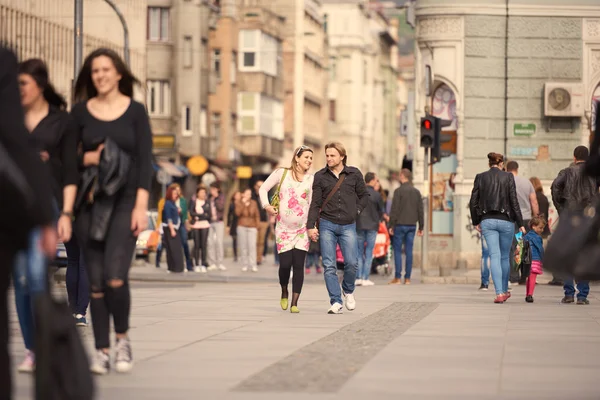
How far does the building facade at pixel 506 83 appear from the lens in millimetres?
33938

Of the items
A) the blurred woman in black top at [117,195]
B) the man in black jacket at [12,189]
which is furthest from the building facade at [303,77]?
the man in black jacket at [12,189]

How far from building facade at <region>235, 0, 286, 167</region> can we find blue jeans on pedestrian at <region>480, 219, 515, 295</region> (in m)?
67.6

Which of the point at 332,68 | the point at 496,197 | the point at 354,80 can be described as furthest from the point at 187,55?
the point at 496,197

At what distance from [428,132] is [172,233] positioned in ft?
21.1

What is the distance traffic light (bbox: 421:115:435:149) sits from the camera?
2852 centimetres

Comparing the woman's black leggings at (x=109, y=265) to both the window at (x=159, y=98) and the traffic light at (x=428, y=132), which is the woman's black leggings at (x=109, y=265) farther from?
the window at (x=159, y=98)

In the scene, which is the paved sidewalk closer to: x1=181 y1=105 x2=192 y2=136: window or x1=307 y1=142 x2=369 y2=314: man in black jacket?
Result: x1=307 y1=142 x2=369 y2=314: man in black jacket

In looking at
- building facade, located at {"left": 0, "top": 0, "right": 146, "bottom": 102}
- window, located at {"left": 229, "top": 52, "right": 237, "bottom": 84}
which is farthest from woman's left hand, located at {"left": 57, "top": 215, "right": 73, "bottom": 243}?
window, located at {"left": 229, "top": 52, "right": 237, "bottom": 84}

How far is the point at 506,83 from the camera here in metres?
34.3

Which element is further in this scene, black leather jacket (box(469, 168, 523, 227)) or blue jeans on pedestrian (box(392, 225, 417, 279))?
blue jeans on pedestrian (box(392, 225, 417, 279))

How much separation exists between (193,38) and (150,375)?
6734 centimetres

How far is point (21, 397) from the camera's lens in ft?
30.2

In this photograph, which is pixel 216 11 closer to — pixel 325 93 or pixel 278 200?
pixel 325 93

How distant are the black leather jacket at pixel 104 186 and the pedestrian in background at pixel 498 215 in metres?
10.2
